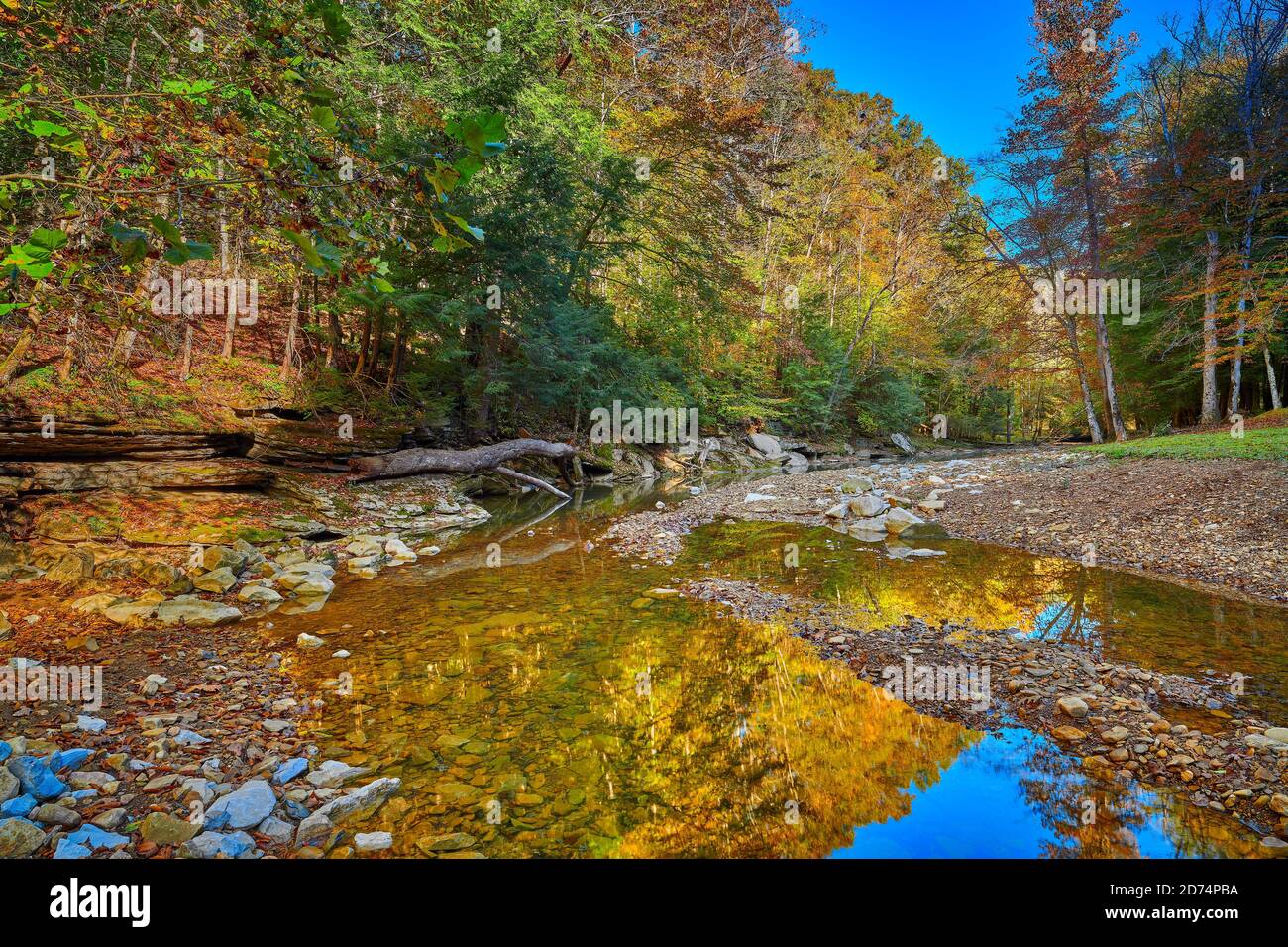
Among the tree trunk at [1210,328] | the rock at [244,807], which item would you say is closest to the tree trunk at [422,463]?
the rock at [244,807]

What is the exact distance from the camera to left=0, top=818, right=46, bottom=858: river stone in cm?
213

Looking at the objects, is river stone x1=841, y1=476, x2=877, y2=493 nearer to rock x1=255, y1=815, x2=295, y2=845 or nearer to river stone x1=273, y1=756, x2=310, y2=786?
river stone x1=273, y1=756, x2=310, y2=786

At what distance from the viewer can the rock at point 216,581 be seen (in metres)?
5.80

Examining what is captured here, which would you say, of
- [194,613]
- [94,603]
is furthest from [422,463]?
[94,603]

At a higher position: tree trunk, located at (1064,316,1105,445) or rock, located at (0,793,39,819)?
tree trunk, located at (1064,316,1105,445)

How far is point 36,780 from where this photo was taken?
2.53 meters

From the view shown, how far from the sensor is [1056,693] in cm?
391

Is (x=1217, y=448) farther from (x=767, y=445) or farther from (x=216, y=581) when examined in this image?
(x=767, y=445)

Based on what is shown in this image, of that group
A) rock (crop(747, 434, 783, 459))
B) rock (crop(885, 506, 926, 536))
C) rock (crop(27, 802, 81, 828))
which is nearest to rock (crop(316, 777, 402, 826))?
rock (crop(27, 802, 81, 828))

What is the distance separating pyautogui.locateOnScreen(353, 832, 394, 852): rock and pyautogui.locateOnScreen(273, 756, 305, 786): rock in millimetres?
670

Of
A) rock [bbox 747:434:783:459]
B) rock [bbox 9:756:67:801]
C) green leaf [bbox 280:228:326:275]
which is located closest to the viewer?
green leaf [bbox 280:228:326:275]

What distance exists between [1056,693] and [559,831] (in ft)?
12.2
